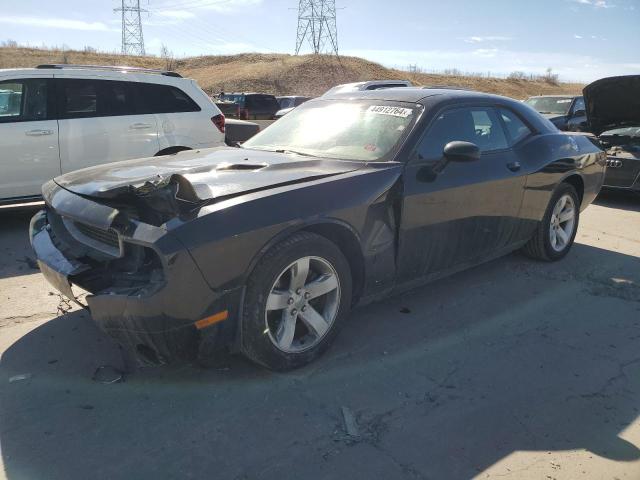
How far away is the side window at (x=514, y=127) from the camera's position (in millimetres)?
4729

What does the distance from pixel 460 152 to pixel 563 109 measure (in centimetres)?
1258

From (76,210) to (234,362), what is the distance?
1299 mm

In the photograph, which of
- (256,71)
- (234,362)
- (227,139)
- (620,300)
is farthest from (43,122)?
(256,71)

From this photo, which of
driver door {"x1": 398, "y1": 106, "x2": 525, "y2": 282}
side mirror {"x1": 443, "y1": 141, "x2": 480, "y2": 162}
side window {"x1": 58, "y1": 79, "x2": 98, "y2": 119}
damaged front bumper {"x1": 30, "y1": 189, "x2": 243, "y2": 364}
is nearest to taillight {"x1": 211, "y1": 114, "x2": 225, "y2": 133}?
side window {"x1": 58, "y1": 79, "x2": 98, "y2": 119}

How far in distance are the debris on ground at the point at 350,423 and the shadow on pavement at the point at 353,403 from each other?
0.11 feet

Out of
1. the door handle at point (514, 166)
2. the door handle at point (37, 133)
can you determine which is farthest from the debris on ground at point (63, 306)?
the door handle at point (514, 166)

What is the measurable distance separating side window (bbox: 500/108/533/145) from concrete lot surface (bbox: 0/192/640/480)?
60.3 inches

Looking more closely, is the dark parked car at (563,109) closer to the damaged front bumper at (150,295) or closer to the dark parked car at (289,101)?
the dark parked car at (289,101)

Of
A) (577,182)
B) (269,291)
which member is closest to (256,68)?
(577,182)

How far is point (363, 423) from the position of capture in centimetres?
275

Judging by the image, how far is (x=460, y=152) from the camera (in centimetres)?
370

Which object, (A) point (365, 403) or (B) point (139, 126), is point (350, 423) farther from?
(B) point (139, 126)

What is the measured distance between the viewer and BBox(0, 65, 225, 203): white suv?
6.14 meters

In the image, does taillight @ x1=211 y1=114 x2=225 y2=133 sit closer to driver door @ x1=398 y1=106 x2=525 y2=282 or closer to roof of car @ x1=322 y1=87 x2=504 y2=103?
roof of car @ x1=322 y1=87 x2=504 y2=103
